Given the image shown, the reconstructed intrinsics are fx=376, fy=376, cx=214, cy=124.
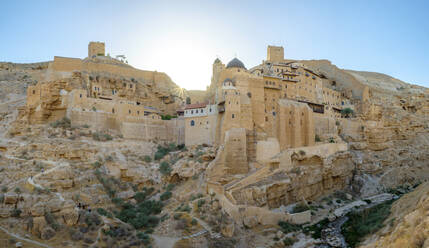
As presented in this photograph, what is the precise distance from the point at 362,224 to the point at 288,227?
17.4ft

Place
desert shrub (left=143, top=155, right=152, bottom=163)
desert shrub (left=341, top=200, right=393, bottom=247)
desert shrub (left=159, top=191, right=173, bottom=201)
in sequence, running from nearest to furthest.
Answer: desert shrub (left=341, top=200, right=393, bottom=247) < desert shrub (left=159, top=191, right=173, bottom=201) < desert shrub (left=143, top=155, right=152, bottom=163)

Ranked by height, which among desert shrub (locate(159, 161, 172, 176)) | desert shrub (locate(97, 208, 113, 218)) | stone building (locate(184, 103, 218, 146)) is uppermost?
stone building (locate(184, 103, 218, 146))

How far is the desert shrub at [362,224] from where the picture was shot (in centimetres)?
2428

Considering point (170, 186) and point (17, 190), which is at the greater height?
point (17, 190)

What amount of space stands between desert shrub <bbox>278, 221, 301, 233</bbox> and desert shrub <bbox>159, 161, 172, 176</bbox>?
33.8 ft

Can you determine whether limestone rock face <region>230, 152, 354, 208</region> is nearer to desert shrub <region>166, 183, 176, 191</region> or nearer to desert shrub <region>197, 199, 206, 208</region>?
desert shrub <region>197, 199, 206, 208</region>

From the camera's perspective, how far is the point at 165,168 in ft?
106

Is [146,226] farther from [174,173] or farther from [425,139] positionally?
[425,139]

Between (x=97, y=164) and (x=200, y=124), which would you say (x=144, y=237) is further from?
(x=200, y=124)

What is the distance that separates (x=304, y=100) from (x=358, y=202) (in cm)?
1194

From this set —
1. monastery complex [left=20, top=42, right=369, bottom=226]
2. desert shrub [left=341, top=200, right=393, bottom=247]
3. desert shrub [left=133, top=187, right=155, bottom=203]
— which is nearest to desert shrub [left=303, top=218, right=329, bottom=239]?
monastery complex [left=20, top=42, right=369, bottom=226]

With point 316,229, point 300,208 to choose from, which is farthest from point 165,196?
point 316,229

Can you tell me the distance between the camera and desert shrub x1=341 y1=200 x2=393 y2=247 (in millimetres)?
24281

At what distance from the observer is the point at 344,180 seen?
126 ft
